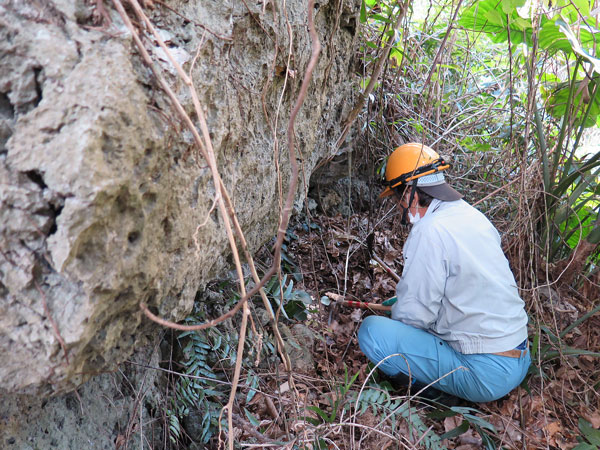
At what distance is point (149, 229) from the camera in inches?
46.9

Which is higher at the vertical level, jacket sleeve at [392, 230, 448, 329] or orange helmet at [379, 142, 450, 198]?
orange helmet at [379, 142, 450, 198]

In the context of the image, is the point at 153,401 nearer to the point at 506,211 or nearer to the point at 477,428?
the point at 477,428

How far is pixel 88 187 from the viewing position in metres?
0.97

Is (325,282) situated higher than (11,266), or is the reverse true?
(11,266)

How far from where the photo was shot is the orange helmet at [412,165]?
2781 mm

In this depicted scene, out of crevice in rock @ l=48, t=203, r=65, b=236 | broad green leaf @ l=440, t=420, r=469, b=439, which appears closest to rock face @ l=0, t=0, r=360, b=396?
crevice in rock @ l=48, t=203, r=65, b=236

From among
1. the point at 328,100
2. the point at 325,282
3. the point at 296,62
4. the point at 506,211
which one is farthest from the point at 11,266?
the point at 506,211

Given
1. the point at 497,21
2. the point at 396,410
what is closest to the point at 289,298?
the point at 396,410

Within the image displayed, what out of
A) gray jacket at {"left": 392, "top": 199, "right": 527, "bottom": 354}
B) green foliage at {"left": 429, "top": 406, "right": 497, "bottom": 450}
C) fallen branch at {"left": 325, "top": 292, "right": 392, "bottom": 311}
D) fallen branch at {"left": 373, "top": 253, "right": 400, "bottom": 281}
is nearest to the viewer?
green foliage at {"left": 429, "top": 406, "right": 497, "bottom": 450}

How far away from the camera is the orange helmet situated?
278 centimetres

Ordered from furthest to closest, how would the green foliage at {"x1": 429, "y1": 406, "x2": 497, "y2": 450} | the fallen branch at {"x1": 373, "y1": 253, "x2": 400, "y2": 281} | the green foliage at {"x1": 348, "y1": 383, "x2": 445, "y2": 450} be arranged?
the fallen branch at {"x1": 373, "y1": 253, "x2": 400, "y2": 281} → the green foliage at {"x1": 429, "y1": 406, "x2": 497, "y2": 450} → the green foliage at {"x1": 348, "y1": 383, "x2": 445, "y2": 450}

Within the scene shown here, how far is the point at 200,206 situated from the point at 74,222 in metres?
0.47

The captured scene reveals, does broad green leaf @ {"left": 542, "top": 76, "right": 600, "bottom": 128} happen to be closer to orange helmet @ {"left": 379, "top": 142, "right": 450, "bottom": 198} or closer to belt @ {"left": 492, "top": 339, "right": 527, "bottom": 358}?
orange helmet @ {"left": 379, "top": 142, "right": 450, "bottom": 198}

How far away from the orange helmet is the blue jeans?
964mm
